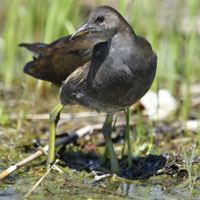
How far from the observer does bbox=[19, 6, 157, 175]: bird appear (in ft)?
12.2

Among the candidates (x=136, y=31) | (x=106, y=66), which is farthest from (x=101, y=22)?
(x=136, y=31)

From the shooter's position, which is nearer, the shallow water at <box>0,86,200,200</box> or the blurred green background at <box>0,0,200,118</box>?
the shallow water at <box>0,86,200,200</box>

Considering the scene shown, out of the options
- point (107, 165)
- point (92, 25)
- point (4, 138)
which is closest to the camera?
point (92, 25)

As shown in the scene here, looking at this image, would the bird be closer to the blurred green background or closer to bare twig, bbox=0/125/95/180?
bare twig, bbox=0/125/95/180

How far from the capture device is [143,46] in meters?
3.81

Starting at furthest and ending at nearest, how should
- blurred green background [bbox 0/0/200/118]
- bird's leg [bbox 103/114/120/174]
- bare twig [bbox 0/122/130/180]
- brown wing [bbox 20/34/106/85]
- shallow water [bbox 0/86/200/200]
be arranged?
blurred green background [bbox 0/0/200/118] < bird's leg [bbox 103/114/120/174] < brown wing [bbox 20/34/106/85] < bare twig [bbox 0/122/130/180] < shallow water [bbox 0/86/200/200]

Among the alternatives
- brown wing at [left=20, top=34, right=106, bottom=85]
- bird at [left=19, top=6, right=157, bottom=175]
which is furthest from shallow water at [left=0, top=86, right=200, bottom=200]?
brown wing at [left=20, top=34, right=106, bottom=85]

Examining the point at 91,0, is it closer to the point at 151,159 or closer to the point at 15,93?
the point at 15,93

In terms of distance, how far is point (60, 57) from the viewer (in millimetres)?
4258

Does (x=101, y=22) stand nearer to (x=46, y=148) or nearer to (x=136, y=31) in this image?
(x=46, y=148)

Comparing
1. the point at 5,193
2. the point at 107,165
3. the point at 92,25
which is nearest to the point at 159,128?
the point at 107,165

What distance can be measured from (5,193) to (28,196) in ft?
0.65

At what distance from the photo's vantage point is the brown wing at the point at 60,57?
13.1 ft

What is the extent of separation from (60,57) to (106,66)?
2.18 ft
